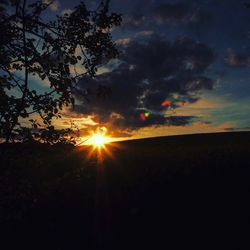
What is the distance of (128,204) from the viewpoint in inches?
491

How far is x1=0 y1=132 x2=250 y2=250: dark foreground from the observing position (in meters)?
9.31

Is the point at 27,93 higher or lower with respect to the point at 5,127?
higher

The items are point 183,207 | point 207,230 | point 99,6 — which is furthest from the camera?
point 183,207

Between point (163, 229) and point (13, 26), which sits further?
point (163, 229)

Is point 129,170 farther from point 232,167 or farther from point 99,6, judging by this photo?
point 99,6

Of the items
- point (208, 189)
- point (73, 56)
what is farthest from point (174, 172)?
point (73, 56)

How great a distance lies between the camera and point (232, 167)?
13.5m

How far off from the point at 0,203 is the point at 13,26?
15.2ft

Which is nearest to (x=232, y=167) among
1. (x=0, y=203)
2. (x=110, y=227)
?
(x=110, y=227)

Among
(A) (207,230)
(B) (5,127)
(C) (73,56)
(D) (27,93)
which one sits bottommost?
(A) (207,230)

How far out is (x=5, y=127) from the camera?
851 cm

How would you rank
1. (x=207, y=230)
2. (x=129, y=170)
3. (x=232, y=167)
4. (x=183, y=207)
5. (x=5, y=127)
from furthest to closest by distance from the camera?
(x=129, y=170), (x=232, y=167), (x=183, y=207), (x=207, y=230), (x=5, y=127)

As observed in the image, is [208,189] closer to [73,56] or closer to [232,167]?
[232,167]

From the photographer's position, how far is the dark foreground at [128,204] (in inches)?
367
